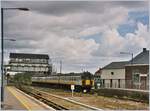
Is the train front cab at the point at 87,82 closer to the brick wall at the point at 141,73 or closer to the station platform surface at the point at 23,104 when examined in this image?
the brick wall at the point at 141,73

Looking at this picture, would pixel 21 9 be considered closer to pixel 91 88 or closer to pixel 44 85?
pixel 91 88

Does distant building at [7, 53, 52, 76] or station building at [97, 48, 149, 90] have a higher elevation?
distant building at [7, 53, 52, 76]

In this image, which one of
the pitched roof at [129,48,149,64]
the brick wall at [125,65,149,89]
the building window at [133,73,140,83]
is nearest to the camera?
the brick wall at [125,65,149,89]

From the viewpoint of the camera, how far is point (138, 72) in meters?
60.8

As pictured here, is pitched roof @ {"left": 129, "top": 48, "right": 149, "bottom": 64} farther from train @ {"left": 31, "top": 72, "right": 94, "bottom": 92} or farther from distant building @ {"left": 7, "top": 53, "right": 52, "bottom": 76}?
distant building @ {"left": 7, "top": 53, "right": 52, "bottom": 76}

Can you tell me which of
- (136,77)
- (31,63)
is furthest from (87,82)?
(31,63)

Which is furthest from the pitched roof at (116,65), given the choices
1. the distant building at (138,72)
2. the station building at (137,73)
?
the distant building at (138,72)

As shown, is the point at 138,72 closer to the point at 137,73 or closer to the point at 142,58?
the point at 137,73

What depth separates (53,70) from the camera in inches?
5089

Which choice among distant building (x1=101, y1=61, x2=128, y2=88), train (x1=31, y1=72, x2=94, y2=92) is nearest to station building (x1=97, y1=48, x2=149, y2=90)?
train (x1=31, y1=72, x2=94, y2=92)

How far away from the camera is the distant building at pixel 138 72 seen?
56.2 m

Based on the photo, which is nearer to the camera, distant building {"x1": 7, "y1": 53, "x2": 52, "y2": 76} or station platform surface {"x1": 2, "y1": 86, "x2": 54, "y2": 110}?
station platform surface {"x1": 2, "y1": 86, "x2": 54, "y2": 110}

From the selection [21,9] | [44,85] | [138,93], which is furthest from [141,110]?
[44,85]

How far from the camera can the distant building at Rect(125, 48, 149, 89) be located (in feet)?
184
